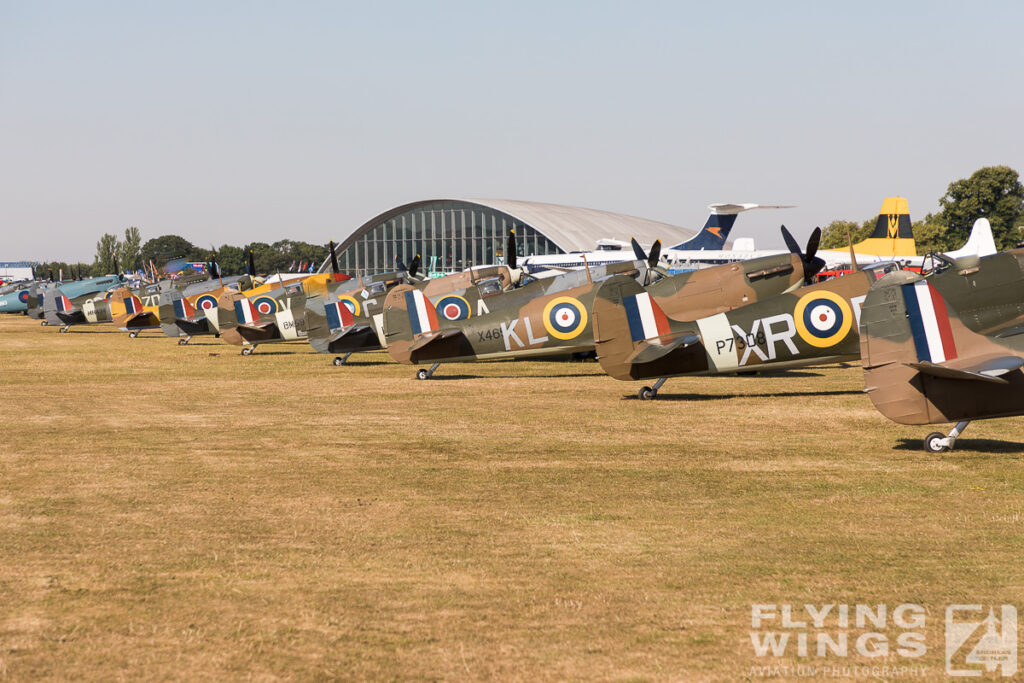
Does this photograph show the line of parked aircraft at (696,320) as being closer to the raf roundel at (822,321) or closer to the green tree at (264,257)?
the raf roundel at (822,321)

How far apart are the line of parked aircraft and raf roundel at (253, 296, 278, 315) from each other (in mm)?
42

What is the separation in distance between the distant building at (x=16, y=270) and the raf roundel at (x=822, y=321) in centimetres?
16668

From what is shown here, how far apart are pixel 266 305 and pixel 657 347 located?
1722 cm

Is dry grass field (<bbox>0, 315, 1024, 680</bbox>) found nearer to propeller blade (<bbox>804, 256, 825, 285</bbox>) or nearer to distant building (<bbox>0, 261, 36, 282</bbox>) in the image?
propeller blade (<bbox>804, 256, 825, 285</bbox>)

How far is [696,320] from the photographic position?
56.8 ft

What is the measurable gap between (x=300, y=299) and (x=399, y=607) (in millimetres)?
25323

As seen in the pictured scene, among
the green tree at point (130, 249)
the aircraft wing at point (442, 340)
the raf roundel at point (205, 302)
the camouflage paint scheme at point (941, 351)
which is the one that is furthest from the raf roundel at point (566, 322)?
the green tree at point (130, 249)

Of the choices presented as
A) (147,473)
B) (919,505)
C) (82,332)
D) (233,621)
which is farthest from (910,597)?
(82,332)

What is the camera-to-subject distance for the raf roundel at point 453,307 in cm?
2395

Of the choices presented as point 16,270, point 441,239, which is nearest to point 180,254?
point 16,270

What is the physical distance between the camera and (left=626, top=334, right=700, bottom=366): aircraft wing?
54.0 ft

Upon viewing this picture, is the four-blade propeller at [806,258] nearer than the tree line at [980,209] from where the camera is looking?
Yes

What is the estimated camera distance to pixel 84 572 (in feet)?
22.6

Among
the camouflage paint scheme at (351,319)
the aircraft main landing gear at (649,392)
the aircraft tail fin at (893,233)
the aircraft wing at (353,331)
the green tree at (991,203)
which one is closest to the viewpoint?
the aircraft main landing gear at (649,392)
